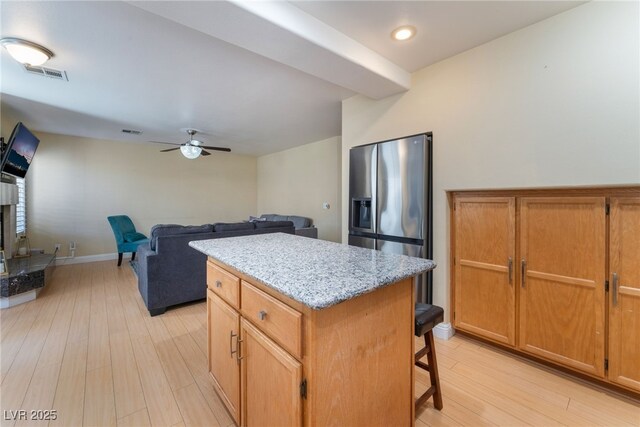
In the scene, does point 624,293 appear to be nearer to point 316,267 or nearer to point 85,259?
point 316,267

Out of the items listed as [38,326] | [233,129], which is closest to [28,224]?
[38,326]

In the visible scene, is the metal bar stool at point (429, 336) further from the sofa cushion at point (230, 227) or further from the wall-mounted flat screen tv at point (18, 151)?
the wall-mounted flat screen tv at point (18, 151)

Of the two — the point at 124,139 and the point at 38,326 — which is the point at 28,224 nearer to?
the point at 124,139

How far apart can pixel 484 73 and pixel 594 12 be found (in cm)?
64

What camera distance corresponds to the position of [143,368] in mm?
2035

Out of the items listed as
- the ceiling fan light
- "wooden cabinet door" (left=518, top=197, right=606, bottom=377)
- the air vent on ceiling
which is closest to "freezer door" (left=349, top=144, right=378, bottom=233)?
"wooden cabinet door" (left=518, top=197, right=606, bottom=377)

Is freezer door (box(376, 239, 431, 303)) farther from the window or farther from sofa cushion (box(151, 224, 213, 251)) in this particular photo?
the window

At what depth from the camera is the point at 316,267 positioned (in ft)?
4.08

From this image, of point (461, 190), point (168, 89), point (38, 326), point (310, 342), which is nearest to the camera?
point (310, 342)

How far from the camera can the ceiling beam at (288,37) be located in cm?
153

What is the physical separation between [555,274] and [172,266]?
3670mm

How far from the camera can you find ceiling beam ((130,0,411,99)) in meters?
1.53

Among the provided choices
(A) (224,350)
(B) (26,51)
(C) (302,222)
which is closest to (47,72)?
(B) (26,51)

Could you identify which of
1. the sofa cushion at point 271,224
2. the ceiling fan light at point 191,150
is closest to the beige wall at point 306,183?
the sofa cushion at point 271,224
